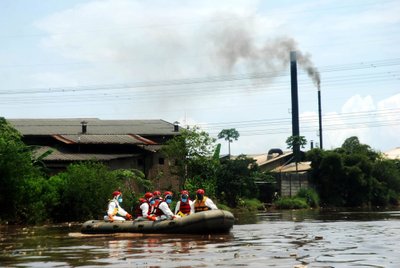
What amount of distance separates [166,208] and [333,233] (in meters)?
6.61

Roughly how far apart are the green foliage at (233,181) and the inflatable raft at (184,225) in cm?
3206

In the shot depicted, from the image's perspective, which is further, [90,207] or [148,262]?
[90,207]

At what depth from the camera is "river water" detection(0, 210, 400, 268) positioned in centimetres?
1925

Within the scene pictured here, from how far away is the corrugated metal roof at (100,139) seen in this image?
193ft

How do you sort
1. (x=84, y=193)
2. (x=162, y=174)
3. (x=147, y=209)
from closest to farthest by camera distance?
(x=147, y=209), (x=84, y=193), (x=162, y=174)

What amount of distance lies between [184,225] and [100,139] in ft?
106

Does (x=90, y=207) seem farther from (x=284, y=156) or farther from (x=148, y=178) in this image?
(x=284, y=156)

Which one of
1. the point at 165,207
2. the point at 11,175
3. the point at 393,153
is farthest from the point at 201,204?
the point at 393,153

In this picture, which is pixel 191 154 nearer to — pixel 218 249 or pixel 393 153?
pixel 218 249

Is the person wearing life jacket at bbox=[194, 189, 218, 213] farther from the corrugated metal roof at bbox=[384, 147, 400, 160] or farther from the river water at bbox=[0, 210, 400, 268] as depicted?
the corrugated metal roof at bbox=[384, 147, 400, 160]

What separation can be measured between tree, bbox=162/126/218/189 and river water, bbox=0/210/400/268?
2462 centimetres

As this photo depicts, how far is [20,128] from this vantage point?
212 feet

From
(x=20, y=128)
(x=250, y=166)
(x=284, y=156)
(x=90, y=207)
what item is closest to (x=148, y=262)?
(x=90, y=207)

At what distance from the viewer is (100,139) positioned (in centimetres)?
5984
